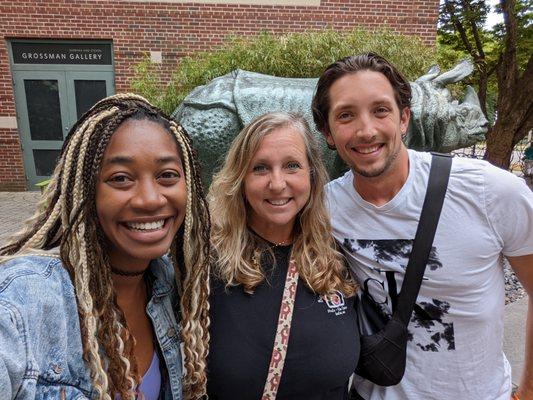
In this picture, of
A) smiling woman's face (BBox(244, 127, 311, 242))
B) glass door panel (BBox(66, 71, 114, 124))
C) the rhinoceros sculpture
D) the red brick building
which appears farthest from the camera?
glass door panel (BBox(66, 71, 114, 124))

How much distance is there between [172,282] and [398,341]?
2.89 feet

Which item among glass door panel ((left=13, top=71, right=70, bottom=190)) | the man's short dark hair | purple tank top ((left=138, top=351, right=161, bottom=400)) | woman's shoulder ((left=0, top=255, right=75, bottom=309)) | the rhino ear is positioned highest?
the man's short dark hair

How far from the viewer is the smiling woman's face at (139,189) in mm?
1188

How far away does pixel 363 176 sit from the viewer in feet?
5.82

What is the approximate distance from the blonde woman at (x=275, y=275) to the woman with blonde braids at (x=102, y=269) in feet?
0.52

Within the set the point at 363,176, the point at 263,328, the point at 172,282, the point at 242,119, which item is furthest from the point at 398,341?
the point at 242,119

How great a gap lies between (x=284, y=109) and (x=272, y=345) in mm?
2834

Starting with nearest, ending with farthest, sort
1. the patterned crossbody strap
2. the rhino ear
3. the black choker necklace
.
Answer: the black choker necklace
the patterned crossbody strap
the rhino ear

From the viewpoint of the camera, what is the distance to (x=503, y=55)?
10062 mm

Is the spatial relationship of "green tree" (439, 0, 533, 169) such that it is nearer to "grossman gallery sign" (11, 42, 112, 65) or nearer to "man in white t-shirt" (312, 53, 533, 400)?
"man in white t-shirt" (312, 53, 533, 400)

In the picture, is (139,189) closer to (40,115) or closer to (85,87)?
(85,87)

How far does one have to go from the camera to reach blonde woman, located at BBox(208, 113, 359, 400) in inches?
59.3

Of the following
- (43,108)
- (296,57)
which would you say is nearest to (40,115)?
(43,108)

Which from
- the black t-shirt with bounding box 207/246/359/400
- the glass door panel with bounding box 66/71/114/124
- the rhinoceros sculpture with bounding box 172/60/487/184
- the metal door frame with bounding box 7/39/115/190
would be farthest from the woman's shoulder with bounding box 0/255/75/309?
the metal door frame with bounding box 7/39/115/190
